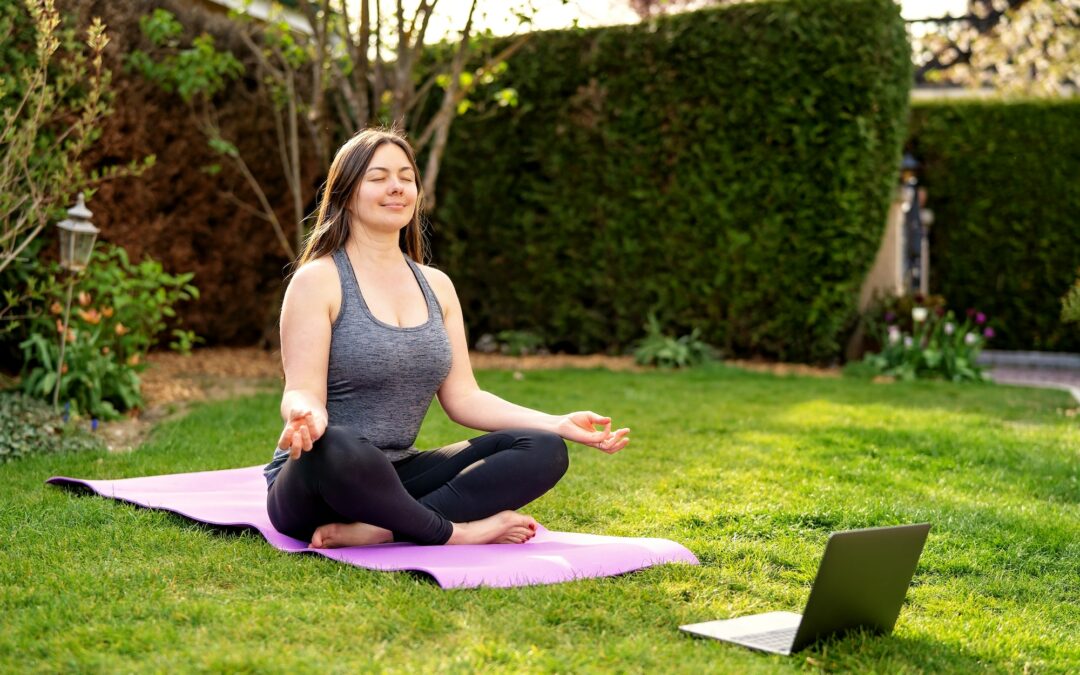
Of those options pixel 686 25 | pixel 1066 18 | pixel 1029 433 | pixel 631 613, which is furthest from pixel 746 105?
pixel 1066 18

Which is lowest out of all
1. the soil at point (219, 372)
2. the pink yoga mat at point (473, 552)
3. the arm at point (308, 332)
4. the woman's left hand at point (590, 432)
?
the soil at point (219, 372)

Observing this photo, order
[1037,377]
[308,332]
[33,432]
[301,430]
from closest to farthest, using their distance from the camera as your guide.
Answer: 1. [301,430]
2. [308,332]
3. [33,432]
4. [1037,377]

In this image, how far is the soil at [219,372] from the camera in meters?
5.69

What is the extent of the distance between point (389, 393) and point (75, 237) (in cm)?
276

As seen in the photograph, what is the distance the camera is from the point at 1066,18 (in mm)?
16688

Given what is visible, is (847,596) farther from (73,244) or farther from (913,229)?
(913,229)

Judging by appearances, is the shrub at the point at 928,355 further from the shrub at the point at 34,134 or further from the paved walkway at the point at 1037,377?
the shrub at the point at 34,134

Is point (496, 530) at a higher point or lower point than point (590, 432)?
lower

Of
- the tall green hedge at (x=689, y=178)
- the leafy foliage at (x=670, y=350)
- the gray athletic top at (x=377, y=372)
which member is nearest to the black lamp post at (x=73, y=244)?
the gray athletic top at (x=377, y=372)

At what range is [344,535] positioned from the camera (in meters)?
3.13

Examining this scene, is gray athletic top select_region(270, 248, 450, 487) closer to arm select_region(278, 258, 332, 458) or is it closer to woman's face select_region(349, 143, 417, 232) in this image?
arm select_region(278, 258, 332, 458)

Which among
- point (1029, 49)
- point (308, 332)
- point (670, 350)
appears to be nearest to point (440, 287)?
point (308, 332)

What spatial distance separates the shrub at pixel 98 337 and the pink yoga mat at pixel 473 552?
1.83 meters

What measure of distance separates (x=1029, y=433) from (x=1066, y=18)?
13424mm
